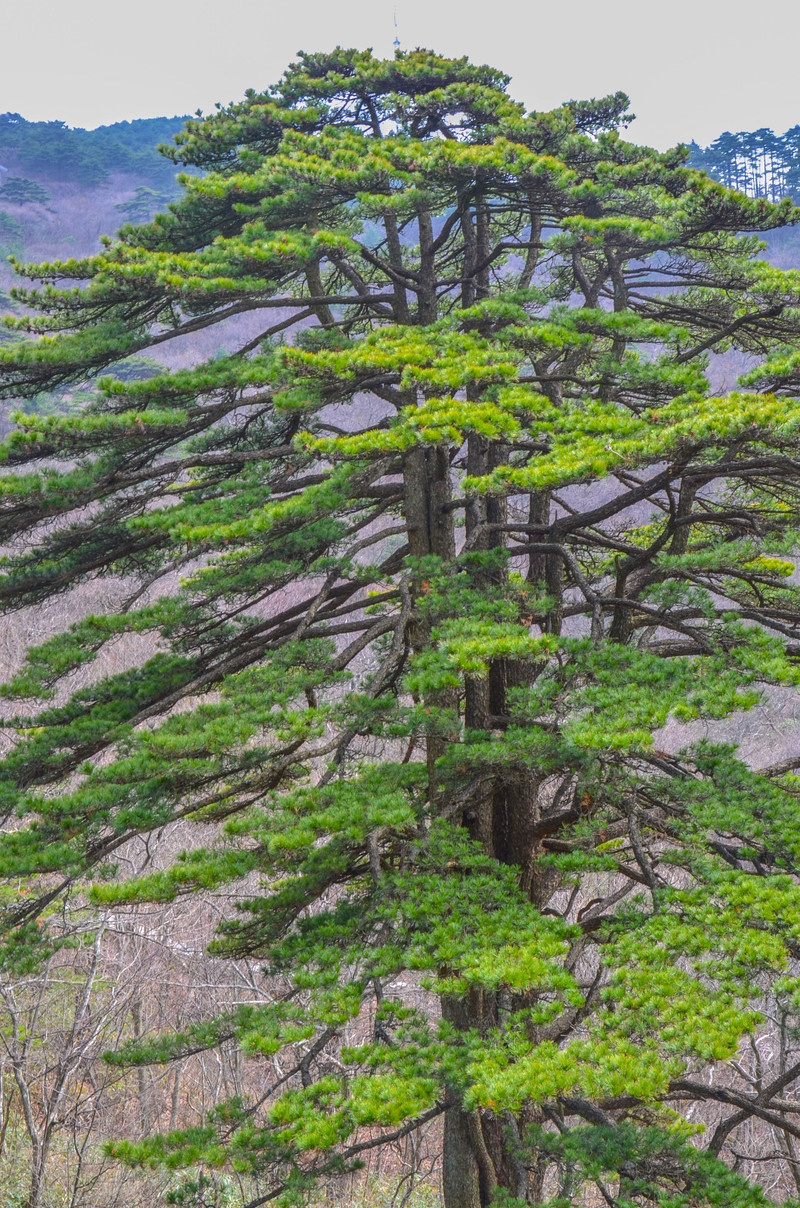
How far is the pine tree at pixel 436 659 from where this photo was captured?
4031 mm

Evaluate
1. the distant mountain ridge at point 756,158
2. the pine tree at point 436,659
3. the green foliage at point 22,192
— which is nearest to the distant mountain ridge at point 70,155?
the green foliage at point 22,192

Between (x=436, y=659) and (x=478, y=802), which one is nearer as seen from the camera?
(x=436, y=659)

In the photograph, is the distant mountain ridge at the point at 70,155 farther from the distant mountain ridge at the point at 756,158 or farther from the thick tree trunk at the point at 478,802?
the thick tree trunk at the point at 478,802

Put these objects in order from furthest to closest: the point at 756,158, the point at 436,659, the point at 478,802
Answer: the point at 756,158 < the point at 478,802 < the point at 436,659

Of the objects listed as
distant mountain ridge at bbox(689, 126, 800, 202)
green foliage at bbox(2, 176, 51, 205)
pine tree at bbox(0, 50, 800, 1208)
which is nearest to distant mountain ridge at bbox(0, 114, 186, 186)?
green foliage at bbox(2, 176, 51, 205)

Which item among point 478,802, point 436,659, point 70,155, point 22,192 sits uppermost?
point 70,155

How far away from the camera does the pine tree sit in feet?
13.2

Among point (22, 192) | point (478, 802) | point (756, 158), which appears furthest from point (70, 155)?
point (478, 802)

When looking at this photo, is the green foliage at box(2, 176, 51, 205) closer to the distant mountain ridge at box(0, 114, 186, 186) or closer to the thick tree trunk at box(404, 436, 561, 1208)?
the distant mountain ridge at box(0, 114, 186, 186)

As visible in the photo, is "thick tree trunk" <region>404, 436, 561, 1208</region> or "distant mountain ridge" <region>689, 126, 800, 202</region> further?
"distant mountain ridge" <region>689, 126, 800, 202</region>

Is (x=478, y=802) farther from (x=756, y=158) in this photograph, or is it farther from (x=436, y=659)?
(x=756, y=158)

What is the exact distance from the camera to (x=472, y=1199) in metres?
6.05

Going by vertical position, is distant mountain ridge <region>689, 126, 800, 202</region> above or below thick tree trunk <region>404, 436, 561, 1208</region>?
above

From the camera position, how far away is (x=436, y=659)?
492cm
